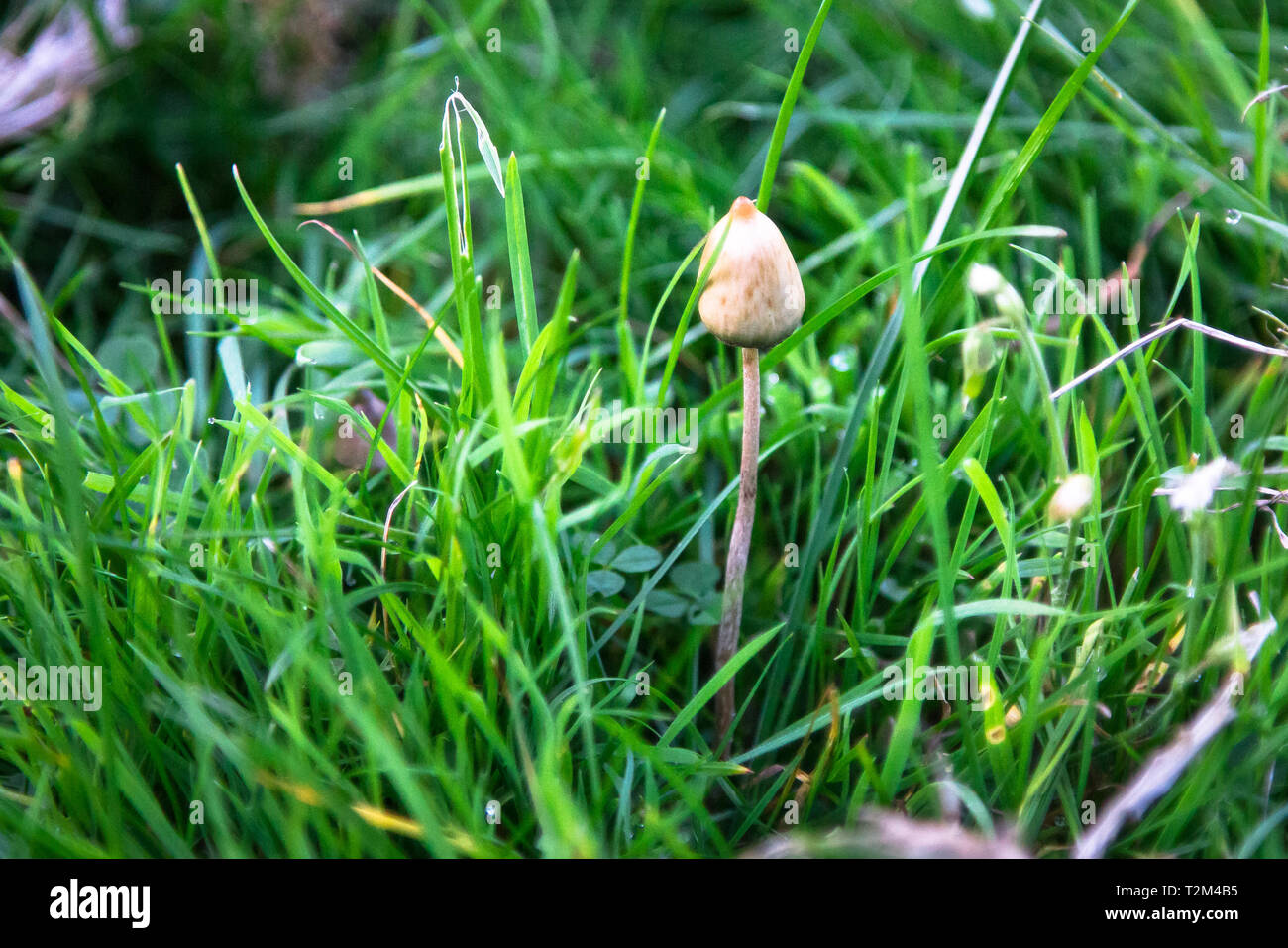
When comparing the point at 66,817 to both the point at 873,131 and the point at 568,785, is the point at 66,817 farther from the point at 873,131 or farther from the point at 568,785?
the point at 873,131

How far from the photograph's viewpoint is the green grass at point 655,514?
991mm

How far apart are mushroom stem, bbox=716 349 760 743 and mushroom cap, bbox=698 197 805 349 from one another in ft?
0.19

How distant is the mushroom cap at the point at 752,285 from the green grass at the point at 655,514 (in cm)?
10

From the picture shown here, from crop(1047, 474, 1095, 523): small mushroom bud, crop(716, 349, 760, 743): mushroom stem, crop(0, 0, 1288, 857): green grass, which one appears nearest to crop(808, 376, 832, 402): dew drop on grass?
crop(0, 0, 1288, 857): green grass

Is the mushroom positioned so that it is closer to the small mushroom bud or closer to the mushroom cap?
the mushroom cap

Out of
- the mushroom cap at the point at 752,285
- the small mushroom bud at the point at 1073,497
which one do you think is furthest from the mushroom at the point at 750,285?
the small mushroom bud at the point at 1073,497

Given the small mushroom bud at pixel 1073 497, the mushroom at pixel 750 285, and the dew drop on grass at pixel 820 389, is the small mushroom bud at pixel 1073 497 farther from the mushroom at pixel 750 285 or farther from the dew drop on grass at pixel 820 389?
the dew drop on grass at pixel 820 389

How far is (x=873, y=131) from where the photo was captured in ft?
6.52

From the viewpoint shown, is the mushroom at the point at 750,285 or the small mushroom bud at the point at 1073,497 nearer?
the small mushroom bud at the point at 1073,497

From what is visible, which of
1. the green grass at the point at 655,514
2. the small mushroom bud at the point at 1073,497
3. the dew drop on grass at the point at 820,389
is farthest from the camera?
the dew drop on grass at the point at 820,389

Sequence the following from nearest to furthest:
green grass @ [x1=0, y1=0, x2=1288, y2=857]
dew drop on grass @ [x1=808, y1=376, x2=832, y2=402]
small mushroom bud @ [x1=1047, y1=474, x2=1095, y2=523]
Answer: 1. small mushroom bud @ [x1=1047, y1=474, x2=1095, y2=523]
2. green grass @ [x1=0, y1=0, x2=1288, y2=857]
3. dew drop on grass @ [x1=808, y1=376, x2=832, y2=402]

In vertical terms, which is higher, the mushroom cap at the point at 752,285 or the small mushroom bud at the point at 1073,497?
the mushroom cap at the point at 752,285

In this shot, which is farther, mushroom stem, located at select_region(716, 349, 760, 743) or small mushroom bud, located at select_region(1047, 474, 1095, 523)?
mushroom stem, located at select_region(716, 349, 760, 743)

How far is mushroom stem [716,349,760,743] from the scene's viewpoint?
109 cm
